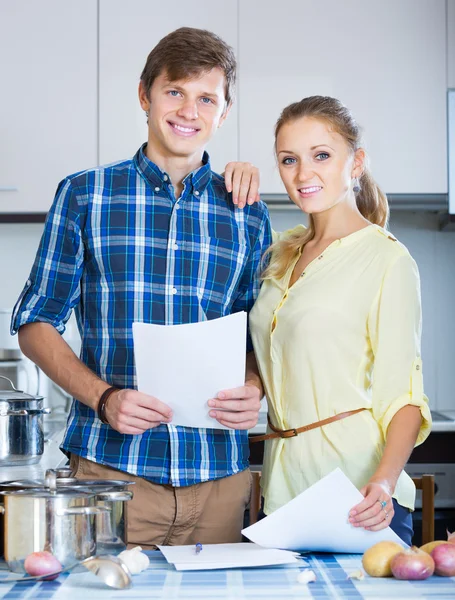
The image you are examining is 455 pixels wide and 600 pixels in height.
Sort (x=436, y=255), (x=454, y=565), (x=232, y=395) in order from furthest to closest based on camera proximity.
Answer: (x=436, y=255) < (x=232, y=395) < (x=454, y=565)

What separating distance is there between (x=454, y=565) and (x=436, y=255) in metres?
2.12

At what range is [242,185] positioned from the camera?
1.56 m

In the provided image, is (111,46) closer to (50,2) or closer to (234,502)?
Answer: (50,2)

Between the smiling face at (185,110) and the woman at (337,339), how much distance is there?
15 cm

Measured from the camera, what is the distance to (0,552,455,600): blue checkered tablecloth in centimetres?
97

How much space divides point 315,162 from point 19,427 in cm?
85

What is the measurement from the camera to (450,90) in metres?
2.72

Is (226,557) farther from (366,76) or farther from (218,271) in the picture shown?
(366,76)

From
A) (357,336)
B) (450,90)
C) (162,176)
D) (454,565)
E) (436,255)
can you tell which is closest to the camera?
(454,565)

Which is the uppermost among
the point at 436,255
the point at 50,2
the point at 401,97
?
the point at 50,2

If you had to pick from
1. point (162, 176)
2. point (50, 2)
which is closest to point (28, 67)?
point (50, 2)

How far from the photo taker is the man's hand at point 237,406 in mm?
1294

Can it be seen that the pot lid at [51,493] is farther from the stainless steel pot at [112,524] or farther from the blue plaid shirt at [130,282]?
the blue plaid shirt at [130,282]

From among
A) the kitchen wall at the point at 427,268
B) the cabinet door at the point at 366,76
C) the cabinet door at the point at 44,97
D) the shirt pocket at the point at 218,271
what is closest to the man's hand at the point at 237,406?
the shirt pocket at the point at 218,271
